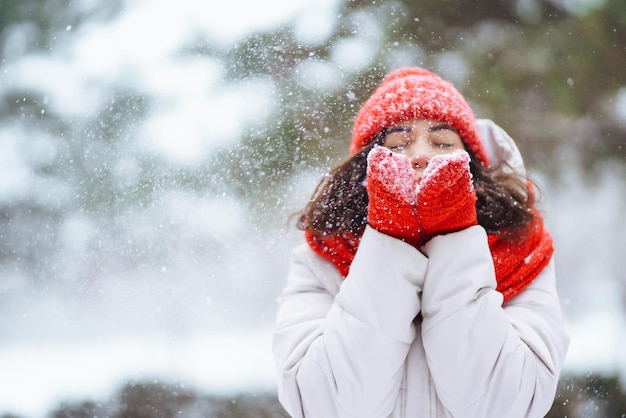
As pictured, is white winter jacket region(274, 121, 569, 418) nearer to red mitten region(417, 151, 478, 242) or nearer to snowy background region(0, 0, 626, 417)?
red mitten region(417, 151, 478, 242)

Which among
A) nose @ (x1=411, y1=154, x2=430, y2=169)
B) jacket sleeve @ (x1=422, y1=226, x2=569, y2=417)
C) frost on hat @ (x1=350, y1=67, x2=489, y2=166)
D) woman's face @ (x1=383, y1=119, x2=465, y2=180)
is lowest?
jacket sleeve @ (x1=422, y1=226, x2=569, y2=417)

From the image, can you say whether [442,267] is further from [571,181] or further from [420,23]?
[571,181]

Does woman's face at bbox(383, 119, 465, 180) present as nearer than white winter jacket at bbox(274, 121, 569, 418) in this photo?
No

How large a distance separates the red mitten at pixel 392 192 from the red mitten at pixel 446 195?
1 centimetres

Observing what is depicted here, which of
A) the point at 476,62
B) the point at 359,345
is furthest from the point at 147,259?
the point at 476,62

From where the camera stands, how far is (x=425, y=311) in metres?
0.74

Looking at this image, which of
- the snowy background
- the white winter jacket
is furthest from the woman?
the snowy background

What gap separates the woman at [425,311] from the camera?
2.31 ft

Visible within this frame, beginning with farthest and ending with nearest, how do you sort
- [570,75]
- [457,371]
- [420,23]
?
[570,75]
[420,23]
[457,371]

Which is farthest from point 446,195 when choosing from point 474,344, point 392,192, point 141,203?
point 141,203

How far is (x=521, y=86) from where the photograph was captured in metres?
1.34

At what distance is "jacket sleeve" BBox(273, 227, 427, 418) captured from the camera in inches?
27.8

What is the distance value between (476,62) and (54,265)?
3.26 feet

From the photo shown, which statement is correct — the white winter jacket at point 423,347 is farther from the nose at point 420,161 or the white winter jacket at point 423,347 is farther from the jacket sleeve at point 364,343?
the nose at point 420,161
